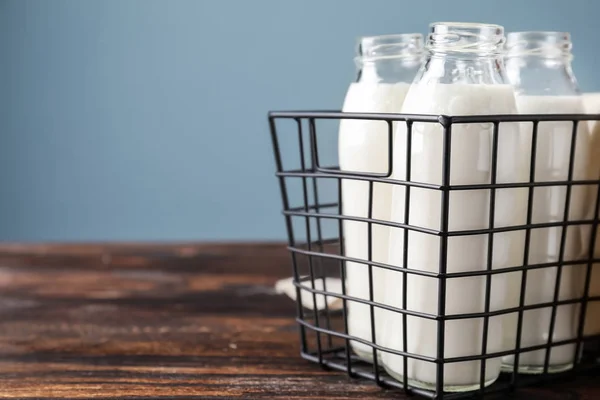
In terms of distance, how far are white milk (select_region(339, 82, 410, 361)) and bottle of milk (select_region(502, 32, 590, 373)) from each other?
3.5 inches

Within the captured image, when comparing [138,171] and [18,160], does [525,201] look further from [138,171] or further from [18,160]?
[18,160]

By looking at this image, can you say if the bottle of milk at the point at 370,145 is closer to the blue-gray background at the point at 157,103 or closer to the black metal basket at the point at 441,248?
the black metal basket at the point at 441,248

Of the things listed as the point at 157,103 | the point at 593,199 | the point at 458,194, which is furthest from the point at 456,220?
the point at 157,103

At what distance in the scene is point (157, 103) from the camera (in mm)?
1201

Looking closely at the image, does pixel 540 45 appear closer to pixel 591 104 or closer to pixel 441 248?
pixel 591 104

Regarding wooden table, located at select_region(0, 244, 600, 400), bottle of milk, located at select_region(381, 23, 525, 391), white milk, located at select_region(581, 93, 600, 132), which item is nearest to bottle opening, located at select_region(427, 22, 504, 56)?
bottle of milk, located at select_region(381, 23, 525, 391)

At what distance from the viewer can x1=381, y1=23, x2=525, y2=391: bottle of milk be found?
16.8 inches

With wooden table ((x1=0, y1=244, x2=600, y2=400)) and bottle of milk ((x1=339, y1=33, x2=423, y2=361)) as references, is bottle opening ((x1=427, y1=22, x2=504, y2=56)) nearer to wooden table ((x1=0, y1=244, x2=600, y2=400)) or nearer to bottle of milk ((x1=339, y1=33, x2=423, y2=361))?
bottle of milk ((x1=339, y1=33, x2=423, y2=361))

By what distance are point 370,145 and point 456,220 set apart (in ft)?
0.30

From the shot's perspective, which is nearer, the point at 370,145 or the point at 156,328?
the point at 370,145

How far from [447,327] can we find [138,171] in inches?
33.9

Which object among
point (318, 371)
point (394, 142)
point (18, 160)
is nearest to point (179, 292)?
point (318, 371)

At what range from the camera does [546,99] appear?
0.49 m

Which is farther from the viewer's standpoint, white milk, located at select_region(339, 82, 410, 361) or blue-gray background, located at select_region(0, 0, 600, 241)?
blue-gray background, located at select_region(0, 0, 600, 241)
